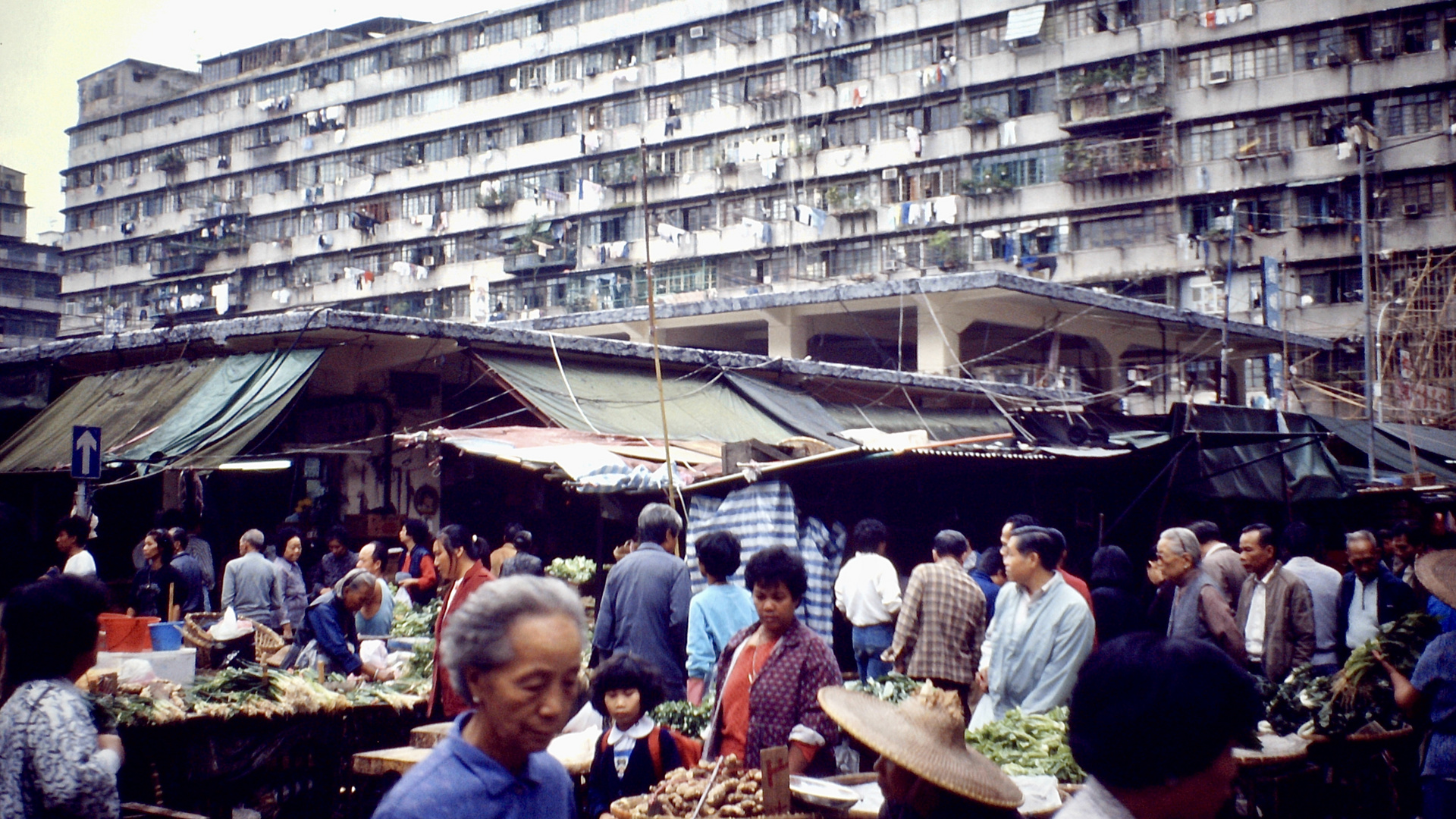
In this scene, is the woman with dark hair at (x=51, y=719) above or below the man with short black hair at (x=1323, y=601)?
above

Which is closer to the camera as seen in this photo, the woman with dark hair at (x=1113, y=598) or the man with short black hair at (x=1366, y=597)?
the woman with dark hair at (x=1113, y=598)

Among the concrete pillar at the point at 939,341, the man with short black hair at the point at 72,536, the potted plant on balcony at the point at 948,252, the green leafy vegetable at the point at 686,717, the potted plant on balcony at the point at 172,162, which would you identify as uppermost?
the potted plant on balcony at the point at 172,162

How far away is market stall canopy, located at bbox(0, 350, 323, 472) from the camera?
11195 mm

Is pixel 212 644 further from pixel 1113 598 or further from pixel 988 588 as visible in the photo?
pixel 1113 598

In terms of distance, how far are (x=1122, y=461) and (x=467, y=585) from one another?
7.94 meters

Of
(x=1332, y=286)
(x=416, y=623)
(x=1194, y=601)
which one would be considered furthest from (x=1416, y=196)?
(x=416, y=623)

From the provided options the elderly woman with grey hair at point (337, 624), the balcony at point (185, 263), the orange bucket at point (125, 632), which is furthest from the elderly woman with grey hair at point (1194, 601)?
the balcony at point (185, 263)

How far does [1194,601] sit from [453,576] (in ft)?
14.3

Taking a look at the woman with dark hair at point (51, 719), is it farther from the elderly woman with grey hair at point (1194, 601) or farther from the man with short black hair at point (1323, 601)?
the man with short black hair at point (1323, 601)

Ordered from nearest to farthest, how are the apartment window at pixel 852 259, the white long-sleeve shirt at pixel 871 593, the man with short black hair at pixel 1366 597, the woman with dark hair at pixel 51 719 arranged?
1. the woman with dark hair at pixel 51 719
2. the man with short black hair at pixel 1366 597
3. the white long-sleeve shirt at pixel 871 593
4. the apartment window at pixel 852 259

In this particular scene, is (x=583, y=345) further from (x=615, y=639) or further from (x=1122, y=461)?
(x=615, y=639)

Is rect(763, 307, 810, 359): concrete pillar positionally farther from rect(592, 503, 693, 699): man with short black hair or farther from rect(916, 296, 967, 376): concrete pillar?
rect(592, 503, 693, 699): man with short black hair

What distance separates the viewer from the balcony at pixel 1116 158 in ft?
116

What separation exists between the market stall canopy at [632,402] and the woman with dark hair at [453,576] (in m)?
4.77
